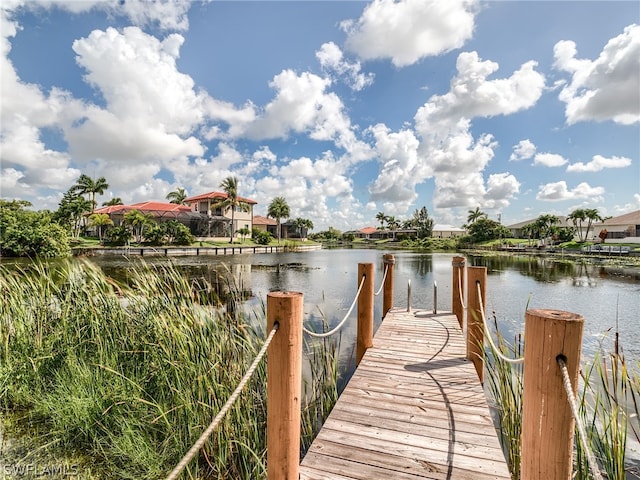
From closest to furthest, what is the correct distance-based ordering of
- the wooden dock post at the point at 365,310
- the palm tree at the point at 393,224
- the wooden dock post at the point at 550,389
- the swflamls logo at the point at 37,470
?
the wooden dock post at the point at 550,389, the swflamls logo at the point at 37,470, the wooden dock post at the point at 365,310, the palm tree at the point at 393,224

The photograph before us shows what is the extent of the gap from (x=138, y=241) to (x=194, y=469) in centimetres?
4170

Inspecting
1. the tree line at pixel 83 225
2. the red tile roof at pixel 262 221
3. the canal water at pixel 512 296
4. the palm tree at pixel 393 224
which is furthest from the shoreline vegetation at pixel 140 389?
the palm tree at pixel 393 224

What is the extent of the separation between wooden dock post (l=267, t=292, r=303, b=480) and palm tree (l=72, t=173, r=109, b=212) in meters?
52.4

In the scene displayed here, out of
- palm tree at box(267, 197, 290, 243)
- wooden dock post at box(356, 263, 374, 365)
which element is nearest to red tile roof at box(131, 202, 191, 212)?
palm tree at box(267, 197, 290, 243)

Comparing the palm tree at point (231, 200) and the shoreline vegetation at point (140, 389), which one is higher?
the palm tree at point (231, 200)

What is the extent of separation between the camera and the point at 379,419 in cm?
320

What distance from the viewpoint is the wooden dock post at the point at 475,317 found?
4305 mm

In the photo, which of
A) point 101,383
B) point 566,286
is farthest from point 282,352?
point 566,286

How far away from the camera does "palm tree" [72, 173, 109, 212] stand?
43062 mm

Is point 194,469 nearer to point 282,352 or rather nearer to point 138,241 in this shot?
point 282,352

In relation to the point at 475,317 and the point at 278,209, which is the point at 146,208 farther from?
the point at 475,317

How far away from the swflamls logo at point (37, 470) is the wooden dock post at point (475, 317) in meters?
4.52

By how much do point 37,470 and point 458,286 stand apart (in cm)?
639

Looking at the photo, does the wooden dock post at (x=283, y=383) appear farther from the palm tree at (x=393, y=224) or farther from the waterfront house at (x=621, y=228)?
the palm tree at (x=393, y=224)
